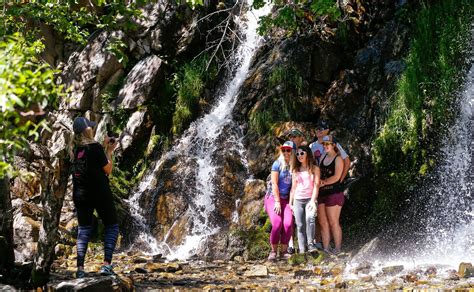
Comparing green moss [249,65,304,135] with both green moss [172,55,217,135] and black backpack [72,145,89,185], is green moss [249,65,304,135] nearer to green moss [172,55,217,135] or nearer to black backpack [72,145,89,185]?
green moss [172,55,217,135]

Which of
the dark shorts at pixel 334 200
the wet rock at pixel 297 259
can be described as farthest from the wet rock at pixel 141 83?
the wet rock at pixel 297 259

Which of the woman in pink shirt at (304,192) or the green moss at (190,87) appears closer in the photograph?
the woman in pink shirt at (304,192)

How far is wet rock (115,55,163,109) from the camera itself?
14438mm

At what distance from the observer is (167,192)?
475 inches

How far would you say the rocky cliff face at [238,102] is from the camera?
11250 millimetres

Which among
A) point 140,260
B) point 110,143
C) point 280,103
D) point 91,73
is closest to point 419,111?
point 280,103

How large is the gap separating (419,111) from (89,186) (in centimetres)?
663

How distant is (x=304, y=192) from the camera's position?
8773 millimetres

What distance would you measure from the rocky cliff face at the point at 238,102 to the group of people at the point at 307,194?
1229 mm

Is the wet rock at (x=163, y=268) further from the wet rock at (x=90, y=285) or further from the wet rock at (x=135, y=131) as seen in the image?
the wet rock at (x=135, y=131)

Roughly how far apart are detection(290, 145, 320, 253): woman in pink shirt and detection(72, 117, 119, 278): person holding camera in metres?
3.29

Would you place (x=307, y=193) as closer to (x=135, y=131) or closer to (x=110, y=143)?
(x=110, y=143)

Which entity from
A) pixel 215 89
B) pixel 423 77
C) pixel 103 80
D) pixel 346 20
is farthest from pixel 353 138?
pixel 103 80

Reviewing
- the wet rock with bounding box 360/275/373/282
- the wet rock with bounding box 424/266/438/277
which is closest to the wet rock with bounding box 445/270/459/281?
the wet rock with bounding box 424/266/438/277
